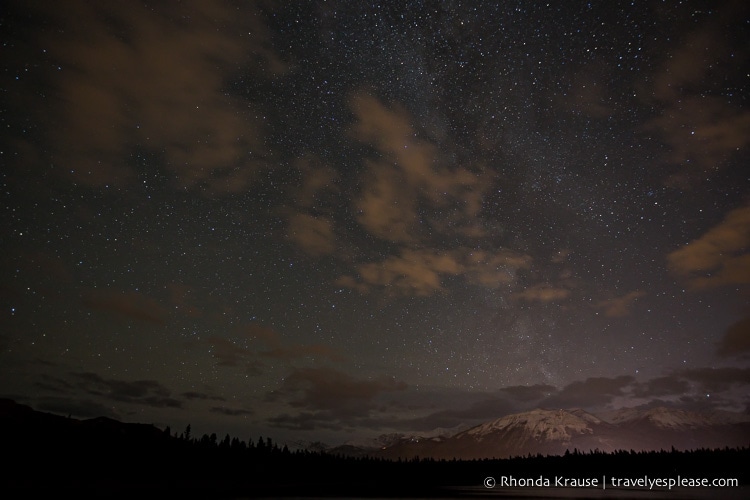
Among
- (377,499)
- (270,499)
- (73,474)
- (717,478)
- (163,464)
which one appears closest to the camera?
(270,499)

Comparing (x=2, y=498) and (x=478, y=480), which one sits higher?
(x=2, y=498)

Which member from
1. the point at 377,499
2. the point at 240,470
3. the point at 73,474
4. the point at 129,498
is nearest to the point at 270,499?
the point at 377,499

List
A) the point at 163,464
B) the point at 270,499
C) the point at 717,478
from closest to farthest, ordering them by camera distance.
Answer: the point at 270,499
the point at 717,478
the point at 163,464

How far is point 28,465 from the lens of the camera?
16450 centimetres

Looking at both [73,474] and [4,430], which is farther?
[4,430]

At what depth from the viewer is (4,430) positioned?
194 meters

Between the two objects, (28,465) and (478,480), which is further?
(478,480)

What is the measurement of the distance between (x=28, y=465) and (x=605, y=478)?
777ft

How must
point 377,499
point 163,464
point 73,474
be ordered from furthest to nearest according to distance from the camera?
point 163,464 < point 73,474 < point 377,499

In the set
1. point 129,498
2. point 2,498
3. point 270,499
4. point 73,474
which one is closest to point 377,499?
point 270,499

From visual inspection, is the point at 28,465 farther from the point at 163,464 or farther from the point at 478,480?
the point at 478,480

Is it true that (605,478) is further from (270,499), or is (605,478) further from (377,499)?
(270,499)

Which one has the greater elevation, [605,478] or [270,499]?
[270,499]

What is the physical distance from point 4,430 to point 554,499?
232 meters
